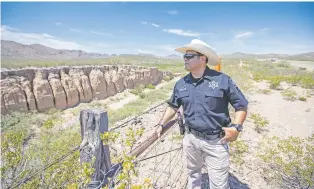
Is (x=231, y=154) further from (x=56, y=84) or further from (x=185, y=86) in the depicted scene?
(x=56, y=84)

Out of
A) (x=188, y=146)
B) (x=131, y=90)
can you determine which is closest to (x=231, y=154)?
(x=188, y=146)

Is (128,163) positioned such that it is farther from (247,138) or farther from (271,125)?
(271,125)

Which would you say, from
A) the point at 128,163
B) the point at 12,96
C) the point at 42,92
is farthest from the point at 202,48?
the point at 42,92

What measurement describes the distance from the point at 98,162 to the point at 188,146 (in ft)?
3.62

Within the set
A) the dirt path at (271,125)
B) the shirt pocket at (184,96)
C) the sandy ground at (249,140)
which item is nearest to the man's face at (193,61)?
the shirt pocket at (184,96)

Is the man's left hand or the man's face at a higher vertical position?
the man's face

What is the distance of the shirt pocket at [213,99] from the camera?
197 centimetres

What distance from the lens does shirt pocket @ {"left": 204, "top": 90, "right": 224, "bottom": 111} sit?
1.97 meters

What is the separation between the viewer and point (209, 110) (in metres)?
2.02

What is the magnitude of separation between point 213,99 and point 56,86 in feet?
43.0

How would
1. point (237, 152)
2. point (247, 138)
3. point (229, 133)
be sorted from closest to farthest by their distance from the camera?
point (229, 133)
point (237, 152)
point (247, 138)

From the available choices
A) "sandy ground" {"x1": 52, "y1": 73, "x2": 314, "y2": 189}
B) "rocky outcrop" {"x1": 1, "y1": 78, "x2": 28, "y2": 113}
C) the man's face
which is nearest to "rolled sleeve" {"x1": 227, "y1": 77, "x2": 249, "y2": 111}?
the man's face

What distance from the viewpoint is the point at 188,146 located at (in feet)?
7.61

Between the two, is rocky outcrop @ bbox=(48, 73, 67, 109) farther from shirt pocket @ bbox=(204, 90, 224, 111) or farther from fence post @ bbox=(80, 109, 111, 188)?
shirt pocket @ bbox=(204, 90, 224, 111)
